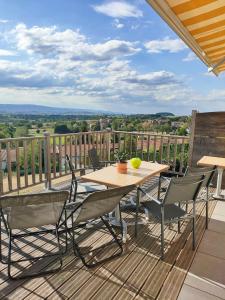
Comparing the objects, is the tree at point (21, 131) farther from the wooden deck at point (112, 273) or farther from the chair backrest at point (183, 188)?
the chair backrest at point (183, 188)

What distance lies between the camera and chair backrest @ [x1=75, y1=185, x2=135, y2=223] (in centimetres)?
218


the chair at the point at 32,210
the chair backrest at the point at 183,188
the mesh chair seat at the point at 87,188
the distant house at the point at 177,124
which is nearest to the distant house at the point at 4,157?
the mesh chair seat at the point at 87,188

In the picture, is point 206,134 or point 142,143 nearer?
point 206,134

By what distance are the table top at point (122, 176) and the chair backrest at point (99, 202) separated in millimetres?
288

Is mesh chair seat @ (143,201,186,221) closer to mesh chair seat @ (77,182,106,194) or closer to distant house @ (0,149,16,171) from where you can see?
mesh chair seat @ (77,182,106,194)

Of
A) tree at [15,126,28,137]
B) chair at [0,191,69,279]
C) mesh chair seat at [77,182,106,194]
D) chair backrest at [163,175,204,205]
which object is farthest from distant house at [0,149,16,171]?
chair backrest at [163,175,204,205]

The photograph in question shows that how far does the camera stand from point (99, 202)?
7.65ft

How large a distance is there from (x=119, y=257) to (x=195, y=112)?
12.6 feet

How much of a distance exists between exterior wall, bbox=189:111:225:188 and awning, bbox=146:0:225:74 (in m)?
1.98

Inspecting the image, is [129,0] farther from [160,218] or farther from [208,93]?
[160,218]

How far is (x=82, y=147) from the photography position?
223 inches

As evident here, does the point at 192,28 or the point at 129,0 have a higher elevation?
the point at 129,0

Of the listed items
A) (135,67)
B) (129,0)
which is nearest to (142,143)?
(129,0)

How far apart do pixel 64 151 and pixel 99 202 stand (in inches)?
118
